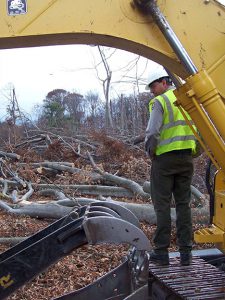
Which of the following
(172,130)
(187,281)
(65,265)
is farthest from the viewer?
(65,265)

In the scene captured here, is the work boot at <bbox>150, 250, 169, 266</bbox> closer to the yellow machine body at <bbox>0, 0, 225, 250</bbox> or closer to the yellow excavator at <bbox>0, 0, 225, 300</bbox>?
the yellow excavator at <bbox>0, 0, 225, 300</bbox>

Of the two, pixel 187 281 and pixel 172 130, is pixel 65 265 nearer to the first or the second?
pixel 187 281

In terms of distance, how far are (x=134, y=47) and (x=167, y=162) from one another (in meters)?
1.47

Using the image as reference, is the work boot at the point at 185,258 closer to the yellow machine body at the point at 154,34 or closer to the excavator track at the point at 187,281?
the excavator track at the point at 187,281

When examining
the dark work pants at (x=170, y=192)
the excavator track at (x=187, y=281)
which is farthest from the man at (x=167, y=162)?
the excavator track at (x=187, y=281)

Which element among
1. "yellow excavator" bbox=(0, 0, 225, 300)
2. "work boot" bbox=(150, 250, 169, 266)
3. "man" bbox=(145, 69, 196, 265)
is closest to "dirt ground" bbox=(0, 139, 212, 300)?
"work boot" bbox=(150, 250, 169, 266)

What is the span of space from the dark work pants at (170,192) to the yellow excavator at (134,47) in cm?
86

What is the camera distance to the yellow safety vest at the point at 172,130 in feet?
15.0

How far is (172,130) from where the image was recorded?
4.62 meters

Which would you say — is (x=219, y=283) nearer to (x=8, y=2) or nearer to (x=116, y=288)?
(x=116, y=288)

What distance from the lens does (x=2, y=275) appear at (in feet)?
10.6

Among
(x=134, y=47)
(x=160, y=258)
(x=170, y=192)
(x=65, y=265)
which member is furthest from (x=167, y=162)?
(x=65, y=265)

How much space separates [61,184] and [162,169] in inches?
248

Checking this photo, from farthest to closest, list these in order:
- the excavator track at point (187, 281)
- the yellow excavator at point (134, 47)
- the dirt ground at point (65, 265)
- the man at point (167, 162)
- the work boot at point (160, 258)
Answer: the dirt ground at point (65, 265), the work boot at point (160, 258), the man at point (167, 162), the excavator track at point (187, 281), the yellow excavator at point (134, 47)
